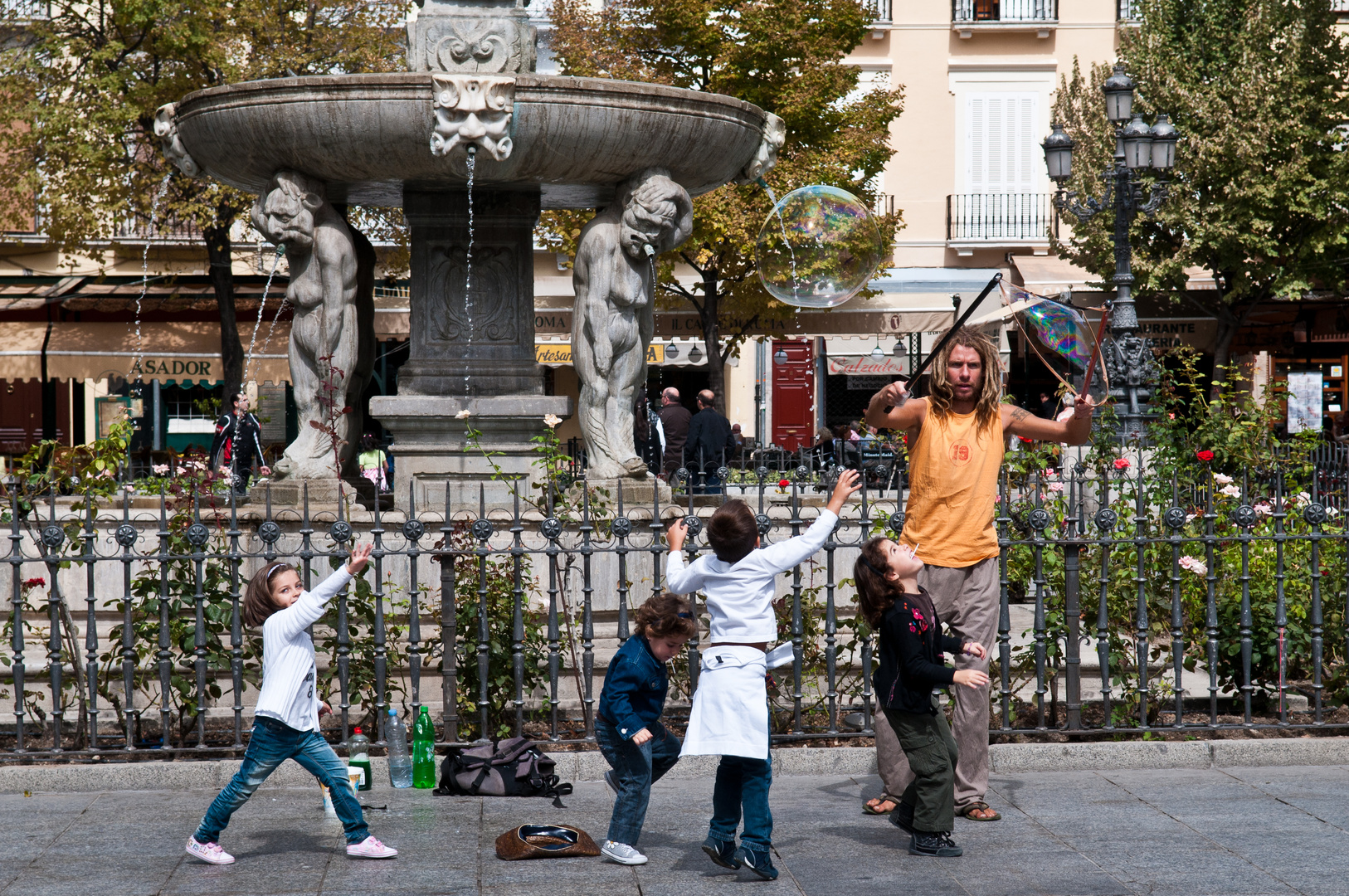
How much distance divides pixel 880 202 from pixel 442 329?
62.7 feet

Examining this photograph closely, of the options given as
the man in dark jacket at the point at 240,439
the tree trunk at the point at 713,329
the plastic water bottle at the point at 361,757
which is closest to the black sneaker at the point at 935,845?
the plastic water bottle at the point at 361,757

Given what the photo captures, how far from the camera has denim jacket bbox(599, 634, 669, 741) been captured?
4.48 m

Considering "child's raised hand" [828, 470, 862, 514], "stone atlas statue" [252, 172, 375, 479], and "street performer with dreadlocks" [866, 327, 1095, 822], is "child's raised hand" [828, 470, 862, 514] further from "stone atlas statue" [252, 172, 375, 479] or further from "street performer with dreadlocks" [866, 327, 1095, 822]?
"stone atlas statue" [252, 172, 375, 479]

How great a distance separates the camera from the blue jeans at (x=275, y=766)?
4.63m

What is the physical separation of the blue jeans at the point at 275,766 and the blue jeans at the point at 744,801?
1.11m

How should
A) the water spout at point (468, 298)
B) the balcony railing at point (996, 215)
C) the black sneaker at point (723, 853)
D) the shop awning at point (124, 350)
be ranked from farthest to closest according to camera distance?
1. the balcony railing at point (996, 215)
2. the shop awning at point (124, 350)
3. the water spout at point (468, 298)
4. the black sneaker at point (723, 853)

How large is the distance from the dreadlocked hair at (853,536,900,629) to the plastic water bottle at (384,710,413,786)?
1.93m

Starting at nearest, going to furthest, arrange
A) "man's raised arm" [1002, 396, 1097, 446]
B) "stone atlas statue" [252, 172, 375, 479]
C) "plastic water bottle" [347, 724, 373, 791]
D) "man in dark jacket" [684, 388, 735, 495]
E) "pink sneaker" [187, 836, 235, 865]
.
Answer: "pink sneaker" [187, 836, 235, 865] → "man's raised arm" [1002, 396, 1097, 446] → "plastic water bottle" [347, 724, 373, 791] → "stone atlas statue" [252, 172, 375, 479] → "man in dark jacket" [684, 388, 735, 495]

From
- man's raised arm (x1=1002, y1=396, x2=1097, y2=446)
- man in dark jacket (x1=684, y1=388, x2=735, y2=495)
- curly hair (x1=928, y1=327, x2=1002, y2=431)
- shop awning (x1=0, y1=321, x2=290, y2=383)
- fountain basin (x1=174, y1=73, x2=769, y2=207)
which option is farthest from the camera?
shop awning (x1=0, y1=321, x2=290, y2=383)

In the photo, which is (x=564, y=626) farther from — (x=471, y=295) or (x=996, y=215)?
(x=996, y=215)

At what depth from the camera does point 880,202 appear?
26844mm

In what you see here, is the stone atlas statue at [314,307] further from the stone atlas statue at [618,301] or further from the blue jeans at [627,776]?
the blue jeans at [627,776]

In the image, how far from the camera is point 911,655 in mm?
4660

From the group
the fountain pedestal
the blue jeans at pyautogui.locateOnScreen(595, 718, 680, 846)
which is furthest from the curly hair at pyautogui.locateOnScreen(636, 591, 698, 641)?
the fountain pedestal
